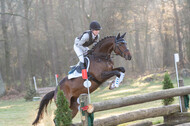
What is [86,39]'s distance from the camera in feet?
16.2

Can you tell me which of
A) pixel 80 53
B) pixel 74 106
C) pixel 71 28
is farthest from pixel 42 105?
pixel 71 28

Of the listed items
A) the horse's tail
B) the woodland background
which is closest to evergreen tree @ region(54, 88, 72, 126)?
the horse's tail

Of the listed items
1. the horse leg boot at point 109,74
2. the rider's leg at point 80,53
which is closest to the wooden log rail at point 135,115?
the horse leg boot at point 109,74

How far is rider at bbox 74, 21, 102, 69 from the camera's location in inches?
190

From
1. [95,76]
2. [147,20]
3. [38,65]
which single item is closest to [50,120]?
[95,76]

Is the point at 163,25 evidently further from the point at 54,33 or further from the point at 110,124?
the point at 110,124

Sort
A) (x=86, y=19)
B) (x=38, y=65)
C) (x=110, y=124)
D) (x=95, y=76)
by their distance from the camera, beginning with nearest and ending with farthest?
(x=110, y=124)
(x=95, y=76)
(x=86, y=19)
(x=38, y=65)

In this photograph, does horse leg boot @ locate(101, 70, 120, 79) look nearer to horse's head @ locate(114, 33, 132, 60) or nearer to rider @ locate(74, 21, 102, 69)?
horse's head @ locate(114, 33, 132, 60)

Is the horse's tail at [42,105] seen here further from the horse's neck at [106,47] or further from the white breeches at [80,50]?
the horse's neck at [106,47]

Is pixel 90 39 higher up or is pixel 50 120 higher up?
pixel 90 39

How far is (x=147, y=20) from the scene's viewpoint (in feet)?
71.3

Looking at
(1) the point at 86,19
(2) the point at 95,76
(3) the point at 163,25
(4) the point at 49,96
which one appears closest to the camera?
(2) the point at 95,76

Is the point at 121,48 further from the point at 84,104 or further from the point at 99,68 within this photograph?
the point at 84,104

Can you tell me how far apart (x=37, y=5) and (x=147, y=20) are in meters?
9.38
